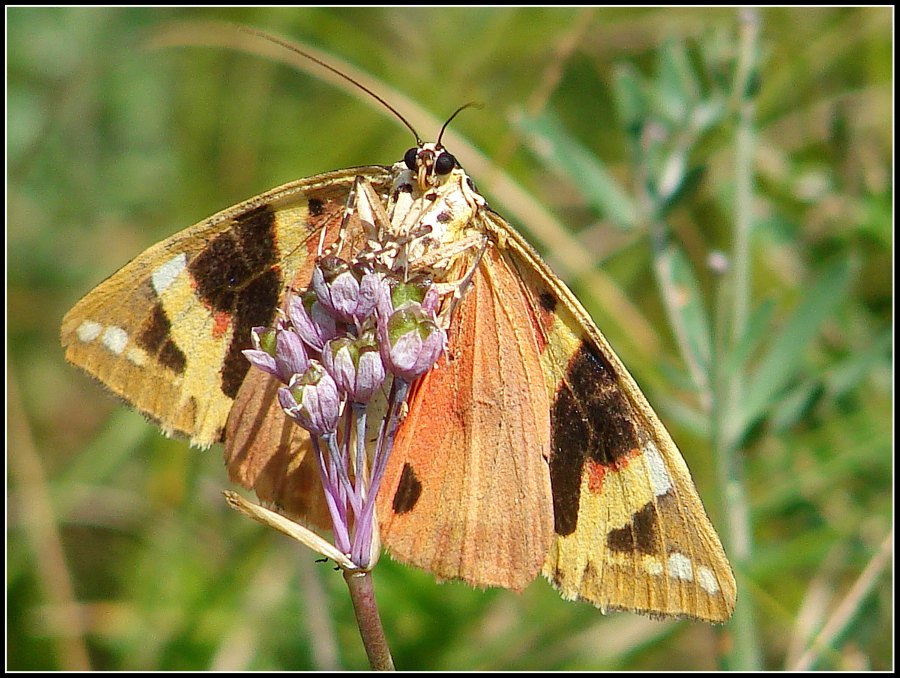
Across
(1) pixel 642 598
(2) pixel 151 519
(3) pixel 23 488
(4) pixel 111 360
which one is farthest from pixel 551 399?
(3) pixel 23 488

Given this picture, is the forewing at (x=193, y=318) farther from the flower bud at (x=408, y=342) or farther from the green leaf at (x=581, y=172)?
the green leaf at (x=581, y=172)

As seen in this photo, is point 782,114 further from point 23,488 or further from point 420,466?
point 23,488

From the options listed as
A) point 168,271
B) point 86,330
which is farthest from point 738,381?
point 86,330

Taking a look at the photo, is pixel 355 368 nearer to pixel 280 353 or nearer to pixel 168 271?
pixel 280 353

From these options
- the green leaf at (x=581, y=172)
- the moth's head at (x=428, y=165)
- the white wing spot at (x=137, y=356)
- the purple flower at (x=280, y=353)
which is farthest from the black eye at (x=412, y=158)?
the green leaf at (x=581, y=172)

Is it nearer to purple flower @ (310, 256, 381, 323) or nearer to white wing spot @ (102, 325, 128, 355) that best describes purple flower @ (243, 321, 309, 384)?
purple flower @ (310, 256, 381, 323)

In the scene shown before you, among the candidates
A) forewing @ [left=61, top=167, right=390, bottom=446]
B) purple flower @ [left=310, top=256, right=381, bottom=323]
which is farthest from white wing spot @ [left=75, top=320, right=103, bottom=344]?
purple flower @ [left=310, top=256, right=381, bottom=323]
